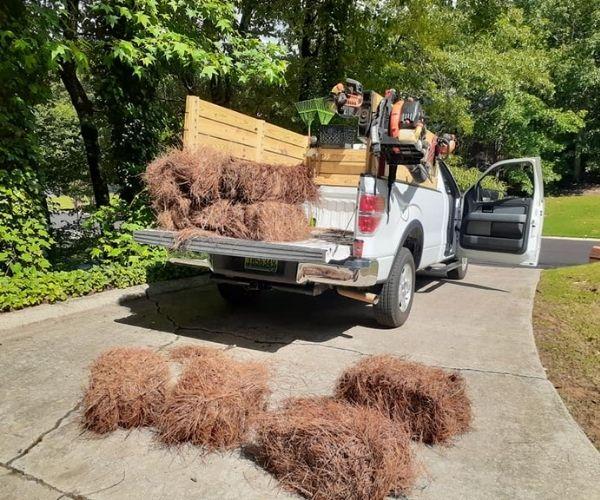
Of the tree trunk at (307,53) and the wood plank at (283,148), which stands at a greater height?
the tree trunk at (307,53)

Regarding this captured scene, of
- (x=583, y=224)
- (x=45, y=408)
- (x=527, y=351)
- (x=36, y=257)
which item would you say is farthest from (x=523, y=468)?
(x=583, y=224)

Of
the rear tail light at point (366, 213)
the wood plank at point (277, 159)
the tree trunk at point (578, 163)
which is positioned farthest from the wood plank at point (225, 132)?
the tree trunk at point (578, 163)

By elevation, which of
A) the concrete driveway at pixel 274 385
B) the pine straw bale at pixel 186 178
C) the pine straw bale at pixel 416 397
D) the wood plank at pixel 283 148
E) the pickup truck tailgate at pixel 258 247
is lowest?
the concrete driveway at pixel 274 385

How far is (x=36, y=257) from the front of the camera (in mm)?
5863

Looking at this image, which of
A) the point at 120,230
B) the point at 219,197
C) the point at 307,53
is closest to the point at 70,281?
the point at 120,230

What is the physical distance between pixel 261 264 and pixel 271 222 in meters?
0.48

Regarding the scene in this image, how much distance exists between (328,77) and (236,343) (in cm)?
798

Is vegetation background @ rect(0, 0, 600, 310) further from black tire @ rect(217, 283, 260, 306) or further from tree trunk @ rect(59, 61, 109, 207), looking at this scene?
black tire @ rect(217, 283, 260, 306)

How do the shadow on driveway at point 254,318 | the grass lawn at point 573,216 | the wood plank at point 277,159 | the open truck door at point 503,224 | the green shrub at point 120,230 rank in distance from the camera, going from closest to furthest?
the shadow on driveway at point 254,318 → the wood plank at point 277,159 → the green shrub at point 120,230 → the open truck door at point 503,224 → the grass lawn at point 573,216

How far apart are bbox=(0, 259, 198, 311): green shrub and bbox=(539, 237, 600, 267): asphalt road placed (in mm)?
9364

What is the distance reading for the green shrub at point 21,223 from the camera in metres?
5.48

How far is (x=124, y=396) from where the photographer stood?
3.13 m

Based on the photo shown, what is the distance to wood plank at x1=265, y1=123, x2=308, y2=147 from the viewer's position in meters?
6.43

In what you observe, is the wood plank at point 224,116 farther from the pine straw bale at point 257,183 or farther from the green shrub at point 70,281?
the green shrub at point 70,281
